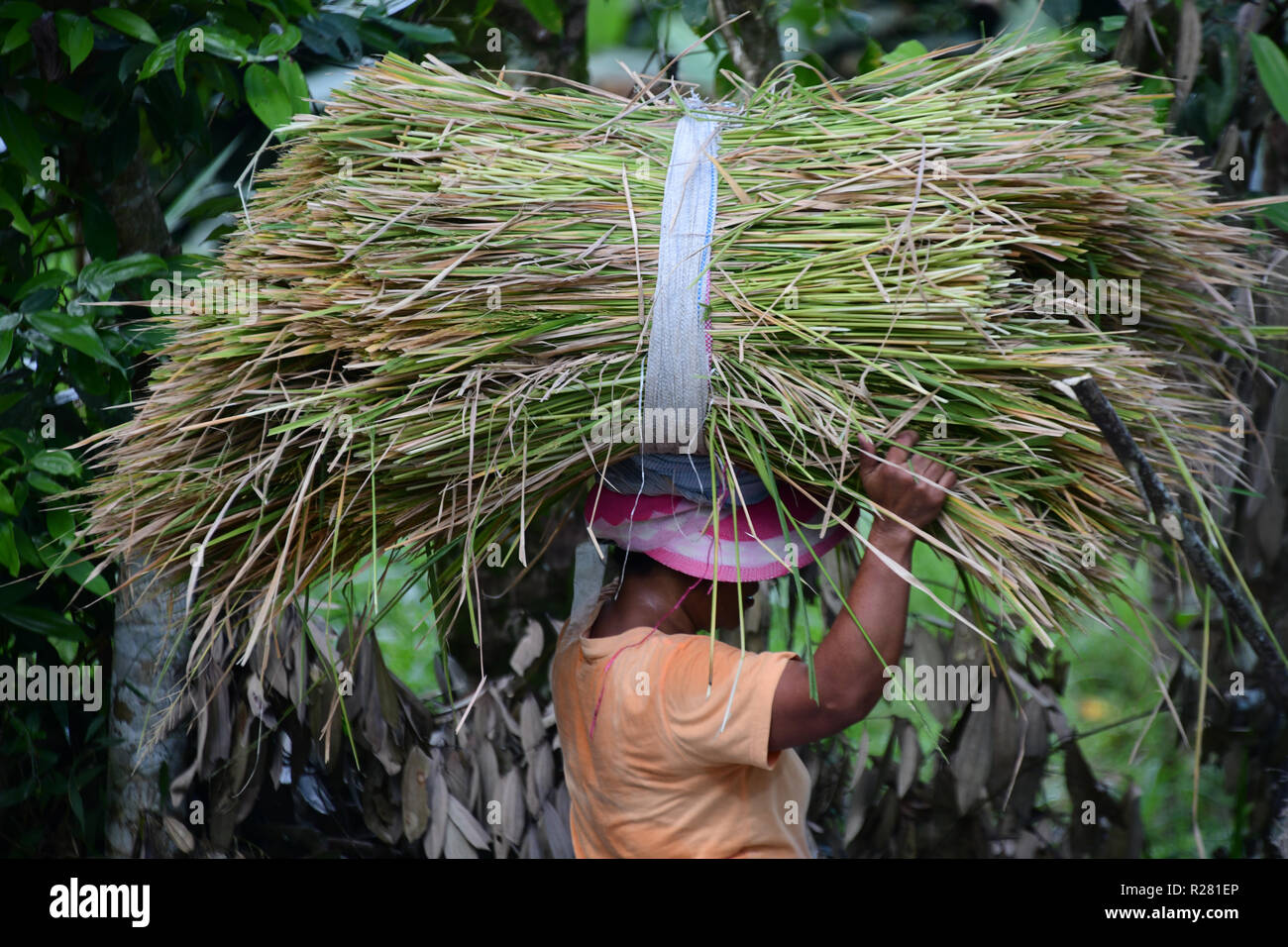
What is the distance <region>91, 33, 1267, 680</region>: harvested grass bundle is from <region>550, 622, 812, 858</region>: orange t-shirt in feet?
0.64

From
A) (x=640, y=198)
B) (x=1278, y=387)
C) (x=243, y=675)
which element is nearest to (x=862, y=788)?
(x=1278, y=387)

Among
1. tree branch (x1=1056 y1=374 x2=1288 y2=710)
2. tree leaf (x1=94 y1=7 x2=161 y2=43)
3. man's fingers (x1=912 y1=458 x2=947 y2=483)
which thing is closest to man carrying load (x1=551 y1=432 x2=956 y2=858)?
man's fingers (x1=912 y1=458 x2=947 y2=483)

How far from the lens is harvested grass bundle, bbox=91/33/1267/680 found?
0.93 metres

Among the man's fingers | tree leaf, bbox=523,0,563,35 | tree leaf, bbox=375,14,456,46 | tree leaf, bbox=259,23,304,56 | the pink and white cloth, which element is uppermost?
tree leaf, bbox=523,0,563,35

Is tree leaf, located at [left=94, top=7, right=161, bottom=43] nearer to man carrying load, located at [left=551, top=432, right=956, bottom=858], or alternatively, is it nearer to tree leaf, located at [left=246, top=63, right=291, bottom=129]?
tree leaf, located at [left=246, top=63, right=291, bottom=129]

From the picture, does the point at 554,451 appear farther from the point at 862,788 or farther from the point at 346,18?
the point at 862,788

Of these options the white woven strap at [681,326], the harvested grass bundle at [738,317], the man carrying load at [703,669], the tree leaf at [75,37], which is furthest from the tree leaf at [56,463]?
the white woven strap at [681,326]

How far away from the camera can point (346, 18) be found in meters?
1.54

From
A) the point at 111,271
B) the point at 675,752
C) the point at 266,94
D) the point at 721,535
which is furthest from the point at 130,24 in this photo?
the point at 675,752

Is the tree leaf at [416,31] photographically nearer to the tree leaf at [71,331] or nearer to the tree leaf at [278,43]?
the tree leaf at [278,43]

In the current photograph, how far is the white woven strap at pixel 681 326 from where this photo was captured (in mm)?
953

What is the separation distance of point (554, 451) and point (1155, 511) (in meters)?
0.56

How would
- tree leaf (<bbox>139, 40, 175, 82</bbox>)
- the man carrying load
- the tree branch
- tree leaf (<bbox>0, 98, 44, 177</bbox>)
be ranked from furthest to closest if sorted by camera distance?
1. tree leaf (<bbox>0, 98, 44, 177</bbox>)
2. tree leaf (<bbox>139, 40, 175, 82</bbox>)
3. the man carrying load
4. the tree branch

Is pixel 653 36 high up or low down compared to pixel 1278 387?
up
